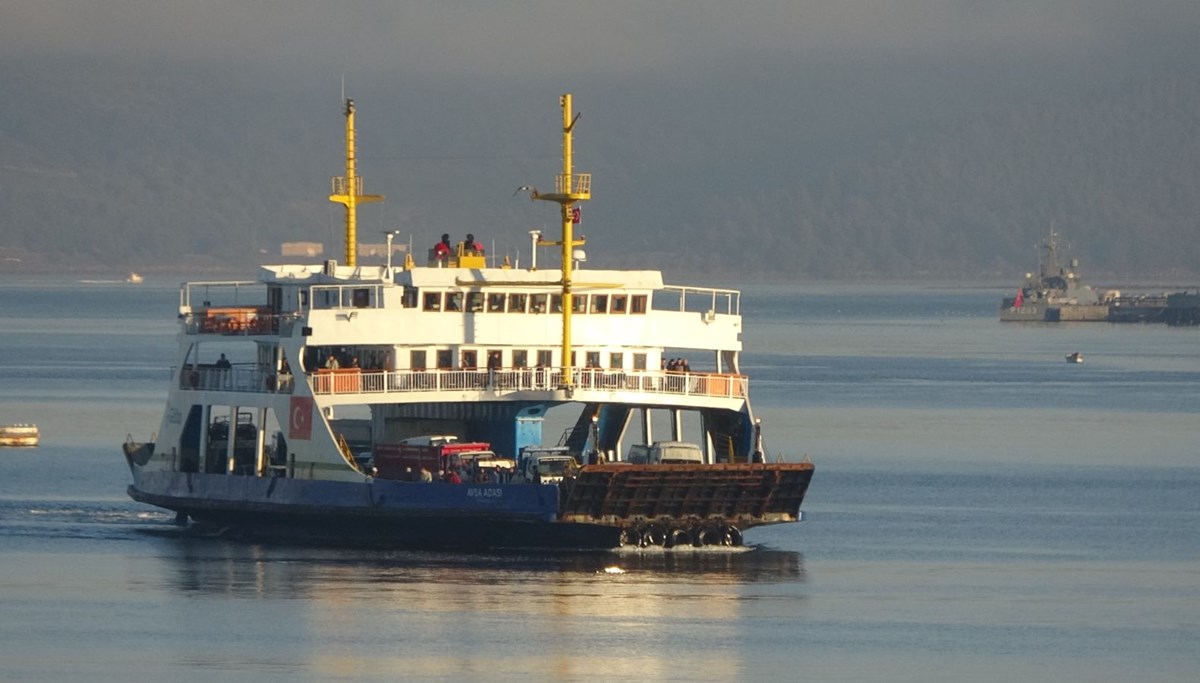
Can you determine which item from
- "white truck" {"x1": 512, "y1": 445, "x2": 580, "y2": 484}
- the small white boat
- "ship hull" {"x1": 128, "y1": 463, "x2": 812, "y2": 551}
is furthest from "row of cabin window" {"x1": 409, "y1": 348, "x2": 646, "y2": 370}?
the small white boat

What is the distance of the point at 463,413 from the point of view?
61.9 metres

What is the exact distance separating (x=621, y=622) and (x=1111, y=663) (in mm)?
8874

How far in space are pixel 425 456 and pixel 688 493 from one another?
618 cm

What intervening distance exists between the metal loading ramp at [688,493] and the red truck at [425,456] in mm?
3698

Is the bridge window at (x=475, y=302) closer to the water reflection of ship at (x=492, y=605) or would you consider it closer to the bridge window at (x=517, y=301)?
the bridge window at (x=517, y=301)

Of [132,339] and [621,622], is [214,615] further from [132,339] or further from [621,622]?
[132,339]

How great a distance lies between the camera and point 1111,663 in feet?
147

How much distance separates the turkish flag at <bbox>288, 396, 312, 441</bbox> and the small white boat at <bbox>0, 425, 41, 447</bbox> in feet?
96.0

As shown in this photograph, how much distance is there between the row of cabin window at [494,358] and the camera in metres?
59.8

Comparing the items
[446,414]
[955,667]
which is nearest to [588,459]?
[446,414]

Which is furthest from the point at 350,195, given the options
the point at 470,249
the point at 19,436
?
the point at 19,436

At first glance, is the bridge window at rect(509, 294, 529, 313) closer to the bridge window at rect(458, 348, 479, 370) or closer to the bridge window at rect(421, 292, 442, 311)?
the bridge window at rect(458, 348, 479, 370)

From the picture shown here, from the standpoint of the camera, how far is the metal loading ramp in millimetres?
54906

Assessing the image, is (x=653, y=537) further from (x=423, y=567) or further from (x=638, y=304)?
(x=638, y=304)
